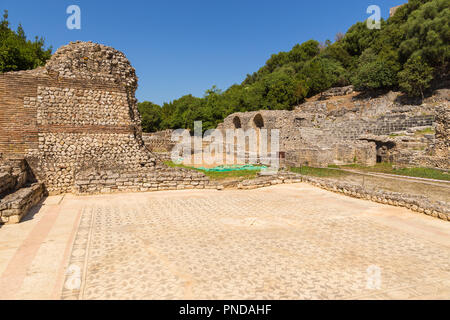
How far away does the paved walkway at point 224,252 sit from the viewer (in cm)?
376

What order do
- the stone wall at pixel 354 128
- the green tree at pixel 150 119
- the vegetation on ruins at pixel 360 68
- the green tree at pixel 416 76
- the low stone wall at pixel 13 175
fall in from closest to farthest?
the low stone wall at pixel 13 175
the stone wall at pixel 354 128
the green tree at pixel 416 76
the vegetation on ruins at pixel 360 68
the green tree at pixel 150 119

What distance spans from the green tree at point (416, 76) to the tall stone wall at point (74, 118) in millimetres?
34569

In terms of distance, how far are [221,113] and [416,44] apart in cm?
2711

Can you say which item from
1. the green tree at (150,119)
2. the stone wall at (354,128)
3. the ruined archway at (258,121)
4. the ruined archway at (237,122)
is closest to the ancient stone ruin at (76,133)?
the stone wall at (354,128)

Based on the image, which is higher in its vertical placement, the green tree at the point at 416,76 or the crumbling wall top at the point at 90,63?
the green tree at the point at 416,76

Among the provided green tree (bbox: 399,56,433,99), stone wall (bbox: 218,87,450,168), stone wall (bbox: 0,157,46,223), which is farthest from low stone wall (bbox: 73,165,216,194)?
green tree (bbox: 399,56,433,99)

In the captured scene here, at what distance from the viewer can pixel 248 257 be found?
4867mm

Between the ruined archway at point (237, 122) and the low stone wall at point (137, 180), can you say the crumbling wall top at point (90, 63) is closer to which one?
the low stone wall at point (137, 180)

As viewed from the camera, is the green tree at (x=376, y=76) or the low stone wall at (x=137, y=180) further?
the green tree at (x=376, y=76)

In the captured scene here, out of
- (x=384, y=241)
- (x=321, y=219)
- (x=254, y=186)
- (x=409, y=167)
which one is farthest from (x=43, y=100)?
(x=409, y=167)

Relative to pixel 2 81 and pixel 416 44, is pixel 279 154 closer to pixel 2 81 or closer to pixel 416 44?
pixel 2 81

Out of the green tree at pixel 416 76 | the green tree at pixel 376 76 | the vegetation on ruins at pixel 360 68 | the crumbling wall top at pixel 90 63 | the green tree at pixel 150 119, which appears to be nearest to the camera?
the crumbling wall top at pixel 90 63

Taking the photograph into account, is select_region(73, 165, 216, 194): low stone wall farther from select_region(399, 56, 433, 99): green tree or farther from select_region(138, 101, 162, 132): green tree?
select_region(138, 101, 162, 132): green tree

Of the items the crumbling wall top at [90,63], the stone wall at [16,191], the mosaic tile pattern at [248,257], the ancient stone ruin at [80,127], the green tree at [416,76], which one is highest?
the green tree at [416,76]
